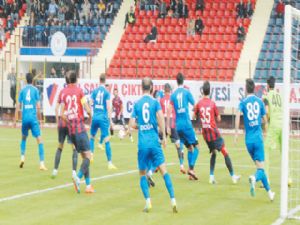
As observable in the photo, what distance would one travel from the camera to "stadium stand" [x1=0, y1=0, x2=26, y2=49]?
50406 millimetres

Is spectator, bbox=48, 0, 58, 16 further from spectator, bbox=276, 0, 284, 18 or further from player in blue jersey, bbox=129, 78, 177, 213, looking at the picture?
player in blue jersey, bbox=129, 78, 177, 213

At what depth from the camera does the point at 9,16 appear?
51.7 meters

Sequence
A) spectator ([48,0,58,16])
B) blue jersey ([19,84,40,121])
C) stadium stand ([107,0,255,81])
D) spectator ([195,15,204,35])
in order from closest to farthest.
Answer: blue jersey ([19,84,40,121]), stadium stand ([107,0,255,81]), spectator ([195,15,204,35]), spectator ([48,0,58,16])

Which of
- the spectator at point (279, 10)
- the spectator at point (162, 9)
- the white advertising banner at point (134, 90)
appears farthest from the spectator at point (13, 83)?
the spectator at point (279, 10)

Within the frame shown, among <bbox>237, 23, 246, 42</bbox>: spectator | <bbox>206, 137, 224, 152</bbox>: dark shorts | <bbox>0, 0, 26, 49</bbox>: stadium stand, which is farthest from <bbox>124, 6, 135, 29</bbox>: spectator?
<bbox>206, 137, 224, 152</bbox>: dark shorts

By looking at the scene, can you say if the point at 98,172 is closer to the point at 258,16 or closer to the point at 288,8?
the point at 288,8

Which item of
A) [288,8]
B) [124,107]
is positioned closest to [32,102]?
[288,8]

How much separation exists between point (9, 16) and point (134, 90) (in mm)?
15741

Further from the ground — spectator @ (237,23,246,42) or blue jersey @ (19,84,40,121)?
spectator @ (237,23,246,42)

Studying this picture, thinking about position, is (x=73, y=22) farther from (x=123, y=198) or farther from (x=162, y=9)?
(x=123, y=198)

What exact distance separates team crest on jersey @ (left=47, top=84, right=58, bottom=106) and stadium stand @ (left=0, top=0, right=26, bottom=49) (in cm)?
1071

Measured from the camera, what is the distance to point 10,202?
1501cm

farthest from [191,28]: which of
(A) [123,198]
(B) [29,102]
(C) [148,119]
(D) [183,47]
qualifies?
(C) [148,119]

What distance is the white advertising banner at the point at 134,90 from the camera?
37406 mm
